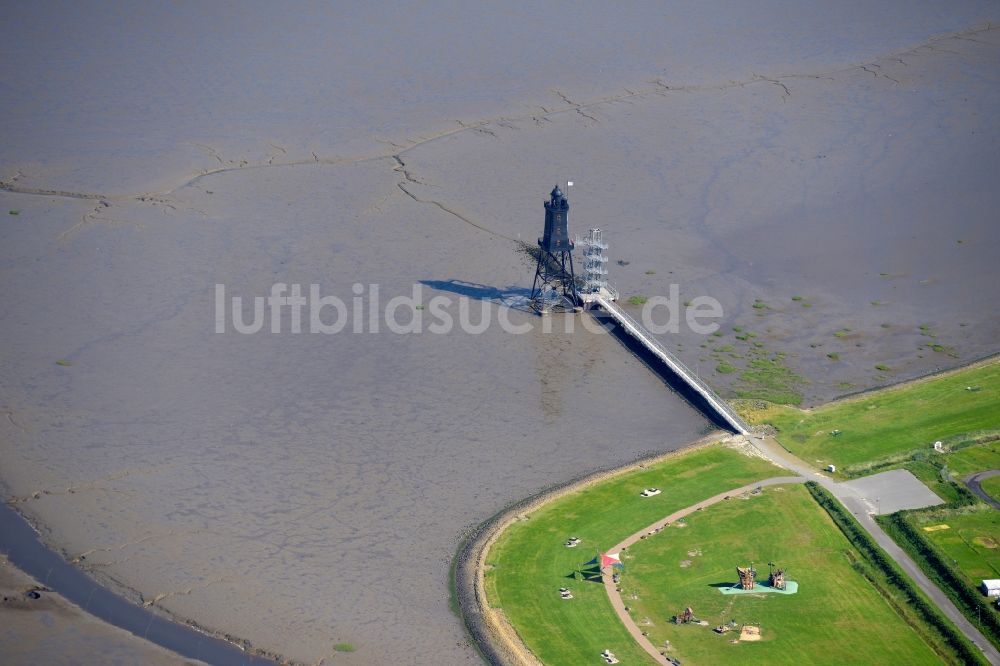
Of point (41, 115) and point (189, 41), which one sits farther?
point (189, 41)

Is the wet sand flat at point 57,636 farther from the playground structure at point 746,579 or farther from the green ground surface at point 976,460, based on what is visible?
the green ground surface at point 976,460

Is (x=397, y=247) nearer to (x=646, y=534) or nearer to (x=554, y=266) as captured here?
(x=554, y=266)

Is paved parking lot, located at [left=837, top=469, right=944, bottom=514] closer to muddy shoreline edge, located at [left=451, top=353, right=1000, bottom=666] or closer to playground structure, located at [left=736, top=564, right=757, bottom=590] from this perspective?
muddy shoreline edge, located at [left=451, top=353, right=1000, bottom=666]

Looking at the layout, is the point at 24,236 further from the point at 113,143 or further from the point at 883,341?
the point at 883,341

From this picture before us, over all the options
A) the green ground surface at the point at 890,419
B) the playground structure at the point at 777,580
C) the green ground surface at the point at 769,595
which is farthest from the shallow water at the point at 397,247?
the playground structure at the point at 777,580

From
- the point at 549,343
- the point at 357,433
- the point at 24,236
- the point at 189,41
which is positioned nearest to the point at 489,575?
the point at 357,433
